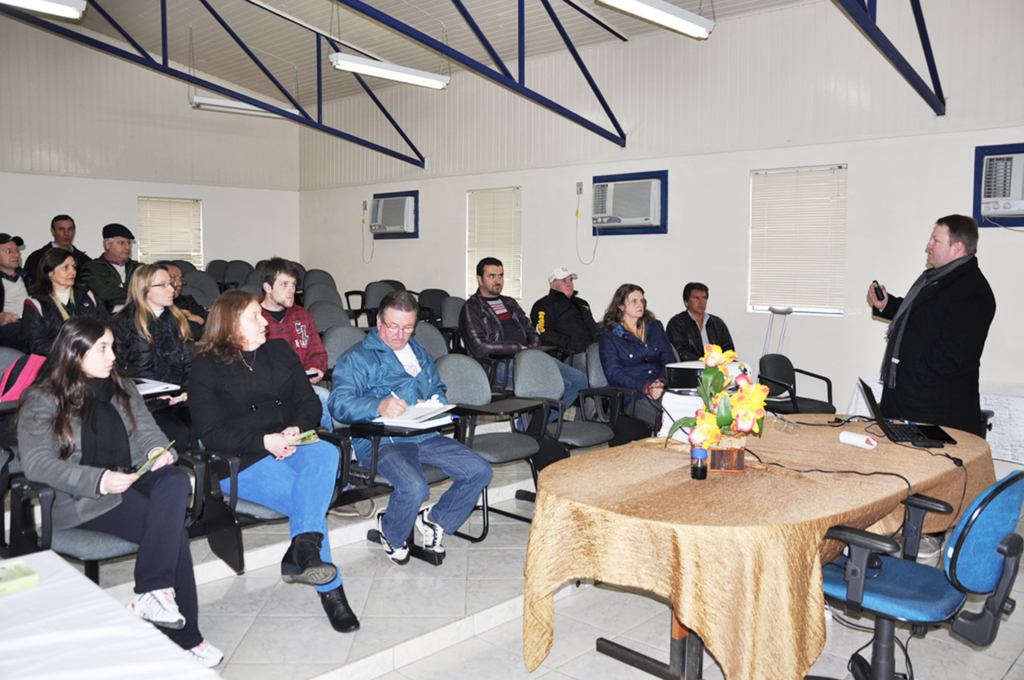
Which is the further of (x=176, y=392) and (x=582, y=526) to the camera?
(x=176, y=392)

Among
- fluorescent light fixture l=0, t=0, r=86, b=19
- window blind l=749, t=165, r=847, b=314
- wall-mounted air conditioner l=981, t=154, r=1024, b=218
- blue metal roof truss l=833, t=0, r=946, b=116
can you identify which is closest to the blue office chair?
blue metal roof truss l=833, t=0, r=946, b=116

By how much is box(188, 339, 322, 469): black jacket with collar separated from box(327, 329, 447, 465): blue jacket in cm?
14

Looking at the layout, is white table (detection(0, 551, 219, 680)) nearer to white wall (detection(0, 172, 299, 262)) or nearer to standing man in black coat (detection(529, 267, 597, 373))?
standing man in black coat (detection(529, 267, 597, 373))

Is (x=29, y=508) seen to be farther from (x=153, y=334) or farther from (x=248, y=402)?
(x=153, y=334)

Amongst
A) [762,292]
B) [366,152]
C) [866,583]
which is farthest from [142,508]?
[366,152]

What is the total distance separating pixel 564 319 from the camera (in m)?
6.50

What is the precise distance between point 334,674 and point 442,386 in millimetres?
1519

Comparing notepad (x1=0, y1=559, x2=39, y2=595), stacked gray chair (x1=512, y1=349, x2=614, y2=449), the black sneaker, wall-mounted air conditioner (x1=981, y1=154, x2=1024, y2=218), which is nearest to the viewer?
notepad (x1=0, y1=559, x2=39, y2=595)

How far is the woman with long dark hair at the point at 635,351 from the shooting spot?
15.4ft

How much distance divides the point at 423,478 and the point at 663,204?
512 centimetres

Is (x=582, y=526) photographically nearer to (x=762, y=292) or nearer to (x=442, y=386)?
(x=442, y=386)

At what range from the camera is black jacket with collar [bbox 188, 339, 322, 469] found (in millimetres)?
3037

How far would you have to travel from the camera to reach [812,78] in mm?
6707

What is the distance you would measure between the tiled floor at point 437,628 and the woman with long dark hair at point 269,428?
175 mm
